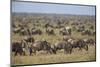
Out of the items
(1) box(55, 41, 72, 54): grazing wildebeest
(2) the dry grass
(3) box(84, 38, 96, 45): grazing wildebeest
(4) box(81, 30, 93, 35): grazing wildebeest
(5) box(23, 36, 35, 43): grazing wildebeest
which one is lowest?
(2) the dry grass

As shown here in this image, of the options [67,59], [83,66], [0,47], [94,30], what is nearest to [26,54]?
[0,47]

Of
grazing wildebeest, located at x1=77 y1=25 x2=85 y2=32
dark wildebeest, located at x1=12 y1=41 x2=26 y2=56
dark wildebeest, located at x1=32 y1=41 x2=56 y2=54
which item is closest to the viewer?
dark wildebeest, located at x1=12 y1=41 x2=26 y2=56

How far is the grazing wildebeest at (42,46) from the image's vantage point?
99.0 inches

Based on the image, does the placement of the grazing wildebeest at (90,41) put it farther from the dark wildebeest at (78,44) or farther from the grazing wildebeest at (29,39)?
the grazing wildebeest at (29,39)

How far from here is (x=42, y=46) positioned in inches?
100

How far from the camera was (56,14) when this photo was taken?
2.62m

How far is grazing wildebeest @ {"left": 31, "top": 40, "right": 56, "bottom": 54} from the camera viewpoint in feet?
8.25

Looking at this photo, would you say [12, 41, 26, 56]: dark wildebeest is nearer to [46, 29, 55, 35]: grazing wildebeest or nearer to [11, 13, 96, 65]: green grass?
[11, 13, 96, 65]: green grass

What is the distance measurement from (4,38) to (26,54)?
33 centimetres

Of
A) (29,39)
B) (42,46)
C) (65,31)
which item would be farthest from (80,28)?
(29,39)

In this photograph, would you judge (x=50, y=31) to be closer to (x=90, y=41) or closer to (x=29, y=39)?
(x=29, y=39)

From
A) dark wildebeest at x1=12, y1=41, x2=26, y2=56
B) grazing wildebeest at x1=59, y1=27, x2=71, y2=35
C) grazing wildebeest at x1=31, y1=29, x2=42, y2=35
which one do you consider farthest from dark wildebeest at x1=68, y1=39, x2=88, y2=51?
dark wildebeest at x1=12, y1=41, x2=26, y2=56

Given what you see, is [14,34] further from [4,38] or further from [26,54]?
[26,54]

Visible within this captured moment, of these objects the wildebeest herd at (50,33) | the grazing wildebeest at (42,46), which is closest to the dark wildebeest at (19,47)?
the wildebeest herd at (50,33)
